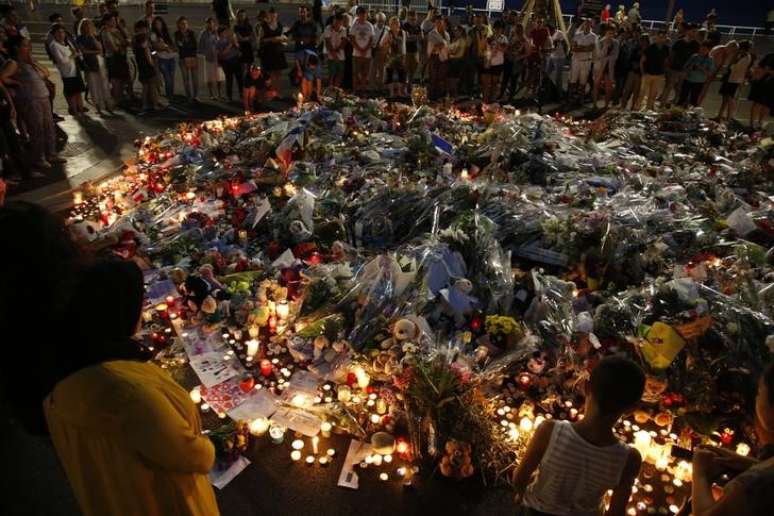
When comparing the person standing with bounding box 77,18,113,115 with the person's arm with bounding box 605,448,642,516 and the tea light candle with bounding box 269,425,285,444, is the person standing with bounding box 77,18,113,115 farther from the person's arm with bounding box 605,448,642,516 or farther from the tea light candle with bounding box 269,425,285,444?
the person's arm with bounding box 605,448,642,516

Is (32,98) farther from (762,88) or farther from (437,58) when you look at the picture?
(762,88)

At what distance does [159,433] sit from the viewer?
4.77 ft

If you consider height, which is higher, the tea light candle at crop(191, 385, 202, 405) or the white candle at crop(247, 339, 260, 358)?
the white candle at crop(247, 339, 260, 358)

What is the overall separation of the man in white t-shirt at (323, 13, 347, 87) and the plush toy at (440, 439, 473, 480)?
9693mm

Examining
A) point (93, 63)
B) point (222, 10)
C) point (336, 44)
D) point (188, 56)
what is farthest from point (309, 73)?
point (222, 10)

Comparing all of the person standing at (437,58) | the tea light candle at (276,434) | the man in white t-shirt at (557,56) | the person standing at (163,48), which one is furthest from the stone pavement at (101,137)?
the tea light candle at (276,434)

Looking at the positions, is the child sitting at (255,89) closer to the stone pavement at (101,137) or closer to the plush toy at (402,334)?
the stone pavement at (101,137)

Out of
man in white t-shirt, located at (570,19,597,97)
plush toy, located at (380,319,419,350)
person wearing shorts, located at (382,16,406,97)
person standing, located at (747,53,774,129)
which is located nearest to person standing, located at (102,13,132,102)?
person wearing shorts, located at (382,16,406,97)

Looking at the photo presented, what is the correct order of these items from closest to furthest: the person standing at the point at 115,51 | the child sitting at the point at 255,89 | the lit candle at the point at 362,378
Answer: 1. the lit candle at the point at 362,378
2. the person standing at the point at 115,51
3. the child sitting at the point at 255,89

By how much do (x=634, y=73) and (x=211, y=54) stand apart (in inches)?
341

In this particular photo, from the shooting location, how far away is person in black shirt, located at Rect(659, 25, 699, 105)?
1039cm

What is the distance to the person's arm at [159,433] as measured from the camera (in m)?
1.42

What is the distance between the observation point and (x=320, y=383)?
11.7 ft

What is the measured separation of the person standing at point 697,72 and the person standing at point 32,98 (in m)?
11.1
